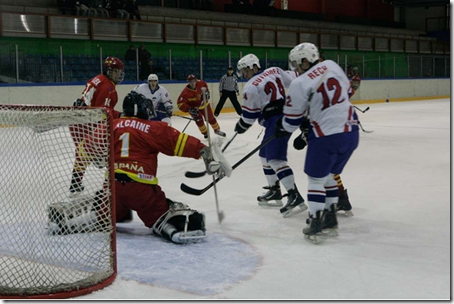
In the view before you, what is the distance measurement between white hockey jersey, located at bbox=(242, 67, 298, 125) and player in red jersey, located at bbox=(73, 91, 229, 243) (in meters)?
1.01

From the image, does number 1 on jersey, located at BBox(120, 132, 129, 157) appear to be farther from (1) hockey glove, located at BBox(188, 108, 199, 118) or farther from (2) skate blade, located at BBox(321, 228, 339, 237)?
(1) hockey glove, located at BBox(188, 108, 199, 118)

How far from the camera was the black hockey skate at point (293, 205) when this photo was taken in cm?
439

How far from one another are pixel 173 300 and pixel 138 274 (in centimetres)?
41

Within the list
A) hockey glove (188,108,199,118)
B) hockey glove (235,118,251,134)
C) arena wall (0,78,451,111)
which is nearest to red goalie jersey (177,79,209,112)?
hockey glove (188,108,199,118)

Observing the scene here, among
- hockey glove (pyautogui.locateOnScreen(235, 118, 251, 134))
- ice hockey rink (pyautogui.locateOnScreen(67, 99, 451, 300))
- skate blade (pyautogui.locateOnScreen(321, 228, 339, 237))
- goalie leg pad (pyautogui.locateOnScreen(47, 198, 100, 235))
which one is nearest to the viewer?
ice hockey rink (pyautogui.locateOnScreen(67, 99, 451, 300))

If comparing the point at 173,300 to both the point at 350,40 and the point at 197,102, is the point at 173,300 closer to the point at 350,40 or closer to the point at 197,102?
the point at 197,102

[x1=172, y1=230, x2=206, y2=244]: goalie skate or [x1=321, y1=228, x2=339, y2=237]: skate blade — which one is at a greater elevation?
[x1=172, y1=230, x2=206, y2=244]: goalie skate

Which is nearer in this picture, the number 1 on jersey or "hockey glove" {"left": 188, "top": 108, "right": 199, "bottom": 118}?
the number 1 on jersey

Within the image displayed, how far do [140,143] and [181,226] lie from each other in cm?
53

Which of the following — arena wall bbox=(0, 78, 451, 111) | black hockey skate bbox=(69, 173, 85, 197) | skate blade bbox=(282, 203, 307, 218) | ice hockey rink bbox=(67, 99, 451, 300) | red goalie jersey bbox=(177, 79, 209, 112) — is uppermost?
arena wall bbox=(0, 78, 451, 111)

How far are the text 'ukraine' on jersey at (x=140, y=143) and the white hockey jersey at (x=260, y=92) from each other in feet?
3.38

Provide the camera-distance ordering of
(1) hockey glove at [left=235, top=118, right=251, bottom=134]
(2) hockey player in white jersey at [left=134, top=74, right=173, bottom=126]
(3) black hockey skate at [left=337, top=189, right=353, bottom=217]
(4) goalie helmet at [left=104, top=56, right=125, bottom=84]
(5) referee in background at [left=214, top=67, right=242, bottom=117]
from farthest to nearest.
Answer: (5) referee in background at [left=214, top=67, right=242, bottom=117] → (2) hockey player in white jersey at [left=134, top=74, right=173, bottom=126] → (4) goalie helmet at [left=104, top=56, right=125, bottom=84] → (1) hockey glove at [left=235, top=118, right=251, bottom=134] → (3) black hockey skate at [left=337, top=189, right=353, bottom=217]

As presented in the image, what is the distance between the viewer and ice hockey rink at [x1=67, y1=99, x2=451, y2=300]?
2.82 m

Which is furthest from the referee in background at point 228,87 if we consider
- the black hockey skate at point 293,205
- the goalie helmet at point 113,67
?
the black hockey skate at point 293,205
